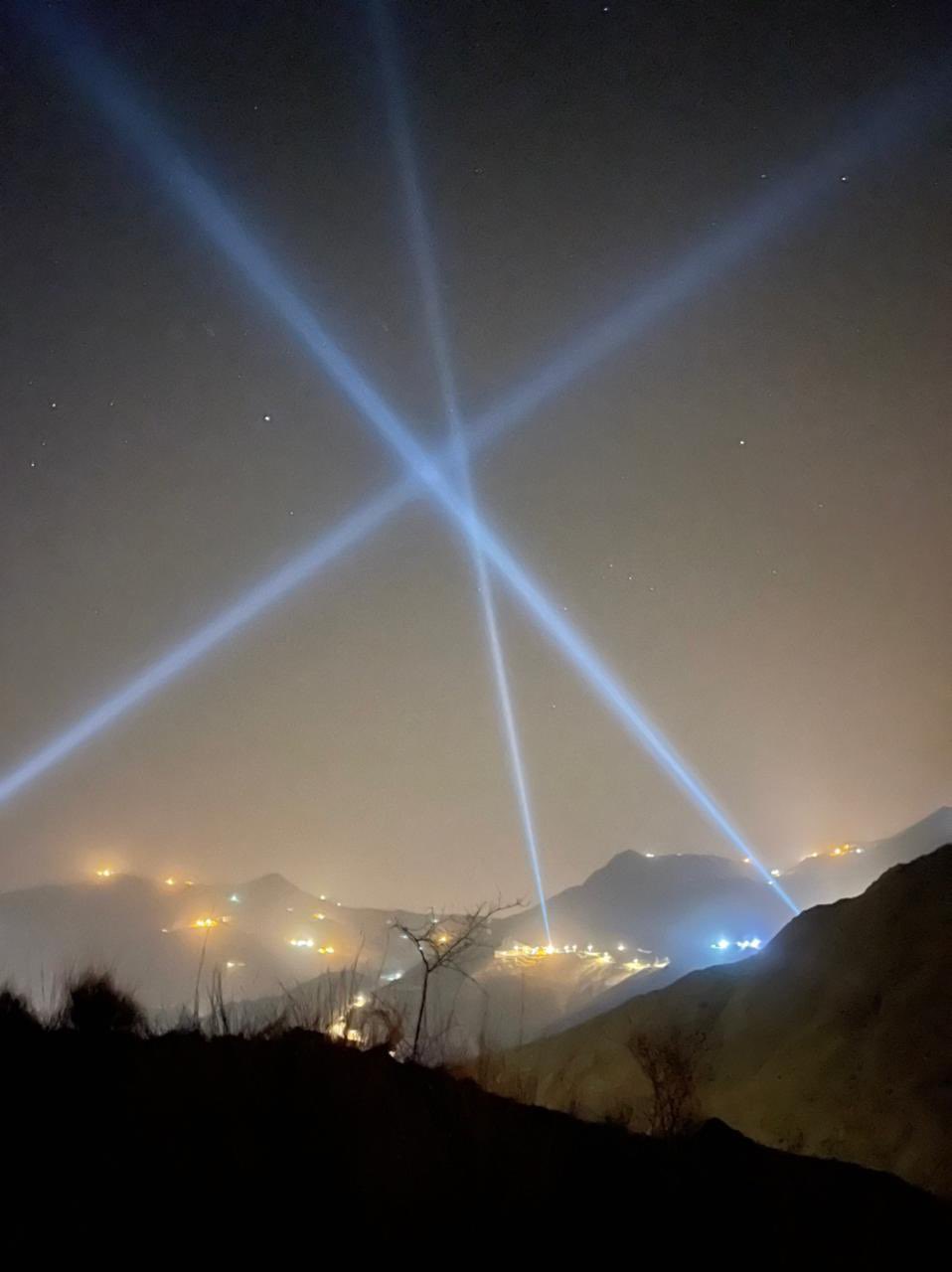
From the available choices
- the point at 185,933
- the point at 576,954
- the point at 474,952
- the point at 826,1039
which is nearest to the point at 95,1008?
the point at 826,1039

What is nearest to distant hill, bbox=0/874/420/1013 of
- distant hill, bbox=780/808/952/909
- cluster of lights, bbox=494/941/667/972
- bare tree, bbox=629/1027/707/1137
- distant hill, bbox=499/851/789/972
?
Result: cluster of lights, bbox=494/941/667/972

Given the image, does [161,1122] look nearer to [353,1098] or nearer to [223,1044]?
[353,1098]

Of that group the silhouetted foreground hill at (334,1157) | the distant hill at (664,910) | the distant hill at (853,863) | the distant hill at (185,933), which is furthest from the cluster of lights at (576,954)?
the silhouetted foreground hill at (334,1157)

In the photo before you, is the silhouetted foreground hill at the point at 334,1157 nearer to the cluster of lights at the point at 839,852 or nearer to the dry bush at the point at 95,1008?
the dry bush at the point at 95,1008

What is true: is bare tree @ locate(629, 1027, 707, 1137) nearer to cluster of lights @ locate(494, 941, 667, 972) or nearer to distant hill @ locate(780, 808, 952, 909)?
cluster of lights @ locate(494, 941, 667, 972)

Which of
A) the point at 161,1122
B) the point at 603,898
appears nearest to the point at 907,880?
the point at 161,1122

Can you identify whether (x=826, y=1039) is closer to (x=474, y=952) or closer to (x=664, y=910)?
(x=474, y=952)
